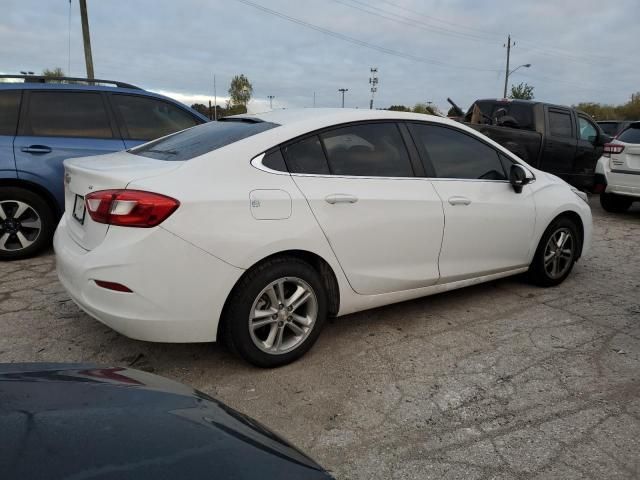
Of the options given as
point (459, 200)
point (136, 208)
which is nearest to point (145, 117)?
point (136, 208)

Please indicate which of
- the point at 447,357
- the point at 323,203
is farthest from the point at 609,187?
the point at 323,203

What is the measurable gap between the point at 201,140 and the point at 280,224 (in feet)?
2.70

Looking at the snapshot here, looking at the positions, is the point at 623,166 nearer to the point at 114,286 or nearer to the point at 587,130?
the point at 587,130

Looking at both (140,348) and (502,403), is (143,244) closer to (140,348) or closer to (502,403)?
(140,348)

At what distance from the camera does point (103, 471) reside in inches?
40.9

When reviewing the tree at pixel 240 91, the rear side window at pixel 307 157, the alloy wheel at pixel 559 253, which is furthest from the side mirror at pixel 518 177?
the tree at pixel 240 91

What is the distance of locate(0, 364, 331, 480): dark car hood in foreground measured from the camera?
1.07 m

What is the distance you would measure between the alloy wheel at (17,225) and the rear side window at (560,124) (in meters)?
7.86

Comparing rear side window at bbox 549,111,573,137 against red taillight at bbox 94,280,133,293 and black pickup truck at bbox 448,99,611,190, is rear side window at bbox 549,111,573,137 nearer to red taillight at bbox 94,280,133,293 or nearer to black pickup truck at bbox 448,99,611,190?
black pickup truck at bbox 448,99,611,190

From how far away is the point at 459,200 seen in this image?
12.1 ft

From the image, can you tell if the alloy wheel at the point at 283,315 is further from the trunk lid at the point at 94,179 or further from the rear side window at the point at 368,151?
the trunk lid at the point at 94,179

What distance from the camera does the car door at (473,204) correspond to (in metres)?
3.66

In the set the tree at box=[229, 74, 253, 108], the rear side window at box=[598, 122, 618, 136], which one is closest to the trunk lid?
the rear side window at box=[598, 122, 618, 136]

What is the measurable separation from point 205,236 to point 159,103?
3.59 metres
